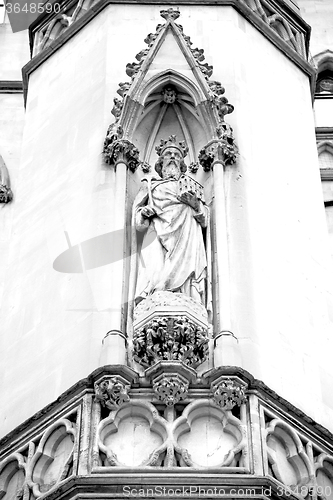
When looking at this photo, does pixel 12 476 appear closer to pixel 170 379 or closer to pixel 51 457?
pixel 51 457

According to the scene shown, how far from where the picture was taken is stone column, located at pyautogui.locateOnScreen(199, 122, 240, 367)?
1247 centimetres

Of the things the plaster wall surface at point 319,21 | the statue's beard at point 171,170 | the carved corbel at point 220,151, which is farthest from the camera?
the plaster wall surface at point 319,21

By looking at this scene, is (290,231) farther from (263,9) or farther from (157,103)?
(263,9)

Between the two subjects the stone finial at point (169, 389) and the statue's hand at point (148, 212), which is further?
the statue's hand at point (148, 212)

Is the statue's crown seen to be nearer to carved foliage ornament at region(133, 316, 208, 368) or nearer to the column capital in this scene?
the column capital

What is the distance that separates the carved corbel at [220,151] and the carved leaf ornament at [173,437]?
3136 millimetres

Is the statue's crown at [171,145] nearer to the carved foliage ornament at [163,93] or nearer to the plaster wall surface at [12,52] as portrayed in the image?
the carved foliage ornament at [163,93]

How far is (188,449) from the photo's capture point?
11.9 m

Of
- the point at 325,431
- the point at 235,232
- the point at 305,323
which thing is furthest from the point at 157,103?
the point at 325,431

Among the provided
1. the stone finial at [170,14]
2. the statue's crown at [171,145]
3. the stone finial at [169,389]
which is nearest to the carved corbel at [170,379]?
the stone finial at [169,389]

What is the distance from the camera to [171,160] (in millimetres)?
14211

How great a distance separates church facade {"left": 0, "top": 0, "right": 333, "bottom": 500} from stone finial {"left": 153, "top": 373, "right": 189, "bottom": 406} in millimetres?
12

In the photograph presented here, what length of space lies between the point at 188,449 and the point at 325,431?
4.26ft

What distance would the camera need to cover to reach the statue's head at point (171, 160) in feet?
46.3
